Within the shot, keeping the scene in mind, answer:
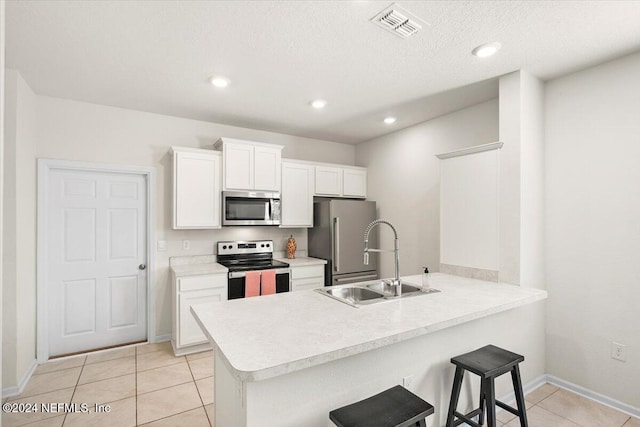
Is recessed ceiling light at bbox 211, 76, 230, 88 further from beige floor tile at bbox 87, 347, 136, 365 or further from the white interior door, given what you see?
beige floor tile at bbox 87, 347, 136, 365

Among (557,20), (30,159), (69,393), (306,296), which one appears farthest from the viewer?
(30,159)

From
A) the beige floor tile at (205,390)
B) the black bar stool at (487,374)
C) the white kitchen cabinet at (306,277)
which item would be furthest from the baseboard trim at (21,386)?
the black bar stool at (487,374)

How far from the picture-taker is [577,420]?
2416mm

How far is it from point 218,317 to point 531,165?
2718mm

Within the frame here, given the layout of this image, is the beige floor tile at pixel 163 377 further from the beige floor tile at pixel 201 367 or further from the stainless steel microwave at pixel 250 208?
the stainless steel microwave at pixel 250 208

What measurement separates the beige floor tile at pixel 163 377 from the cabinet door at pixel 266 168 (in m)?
2.09

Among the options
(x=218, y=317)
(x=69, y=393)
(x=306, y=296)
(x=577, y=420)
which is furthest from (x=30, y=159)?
(x=577, y=420)

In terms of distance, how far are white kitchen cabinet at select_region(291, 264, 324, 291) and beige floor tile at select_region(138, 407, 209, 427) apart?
5.92 ft

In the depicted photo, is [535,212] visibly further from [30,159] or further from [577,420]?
[30,159]

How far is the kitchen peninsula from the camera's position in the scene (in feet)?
4.83

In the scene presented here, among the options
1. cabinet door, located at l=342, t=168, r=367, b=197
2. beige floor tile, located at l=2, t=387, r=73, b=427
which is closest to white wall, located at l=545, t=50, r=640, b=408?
cabinet door, located at l=342, t=168, r=367, b=197

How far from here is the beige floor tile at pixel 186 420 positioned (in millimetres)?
2377

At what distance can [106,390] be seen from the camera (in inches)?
111

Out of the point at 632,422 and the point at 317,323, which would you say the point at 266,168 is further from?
the point at 632,422
